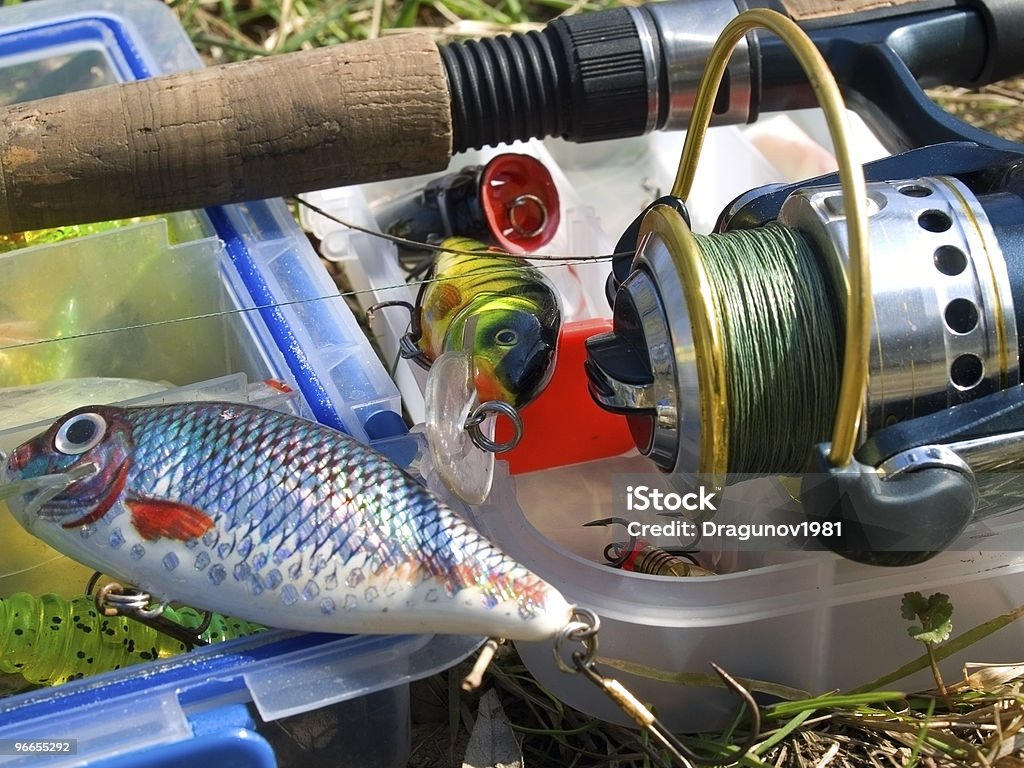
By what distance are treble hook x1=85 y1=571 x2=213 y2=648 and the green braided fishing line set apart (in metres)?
0.48

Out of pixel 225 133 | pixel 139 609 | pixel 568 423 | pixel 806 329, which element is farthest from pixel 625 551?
pixel 225 133

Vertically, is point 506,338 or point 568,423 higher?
point 506,338

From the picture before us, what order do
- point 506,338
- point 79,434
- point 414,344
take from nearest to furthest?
point 79,434
point 506,338
point 414,344

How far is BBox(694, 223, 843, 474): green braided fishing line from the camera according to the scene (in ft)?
3.33

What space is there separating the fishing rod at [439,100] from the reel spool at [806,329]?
269 mm

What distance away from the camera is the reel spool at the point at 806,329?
3.27 ft

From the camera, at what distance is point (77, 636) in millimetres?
1095

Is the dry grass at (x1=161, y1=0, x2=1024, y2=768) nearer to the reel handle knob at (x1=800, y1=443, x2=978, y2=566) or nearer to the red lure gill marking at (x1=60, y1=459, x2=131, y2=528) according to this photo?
the reel handle knob at (x1=800, y1=443, x2=978, y2=566)

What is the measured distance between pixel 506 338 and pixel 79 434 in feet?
1.35

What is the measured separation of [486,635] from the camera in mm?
971

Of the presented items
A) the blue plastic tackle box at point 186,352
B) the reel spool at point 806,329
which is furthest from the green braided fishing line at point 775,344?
the blue plastic tackle box at point 186,352

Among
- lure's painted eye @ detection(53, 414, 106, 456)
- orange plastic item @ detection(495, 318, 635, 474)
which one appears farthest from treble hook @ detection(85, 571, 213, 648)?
orange plastic item @ detection(495, 318, 635, 474)

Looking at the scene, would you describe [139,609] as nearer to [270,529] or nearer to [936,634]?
[270,529]

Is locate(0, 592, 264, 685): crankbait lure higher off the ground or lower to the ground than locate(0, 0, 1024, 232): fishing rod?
lower
